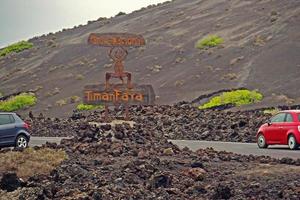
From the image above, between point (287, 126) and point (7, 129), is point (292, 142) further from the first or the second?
point (7, 129)

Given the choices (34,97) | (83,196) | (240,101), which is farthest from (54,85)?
(83,196)

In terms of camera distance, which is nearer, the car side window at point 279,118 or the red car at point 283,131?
the red car at point 283,131

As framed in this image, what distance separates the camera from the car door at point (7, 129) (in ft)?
91.3

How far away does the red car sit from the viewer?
27.4 m

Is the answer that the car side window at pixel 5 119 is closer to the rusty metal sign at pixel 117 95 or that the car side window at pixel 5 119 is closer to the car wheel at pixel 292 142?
the car wheel at pixel 292 142

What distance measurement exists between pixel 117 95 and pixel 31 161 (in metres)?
21.8

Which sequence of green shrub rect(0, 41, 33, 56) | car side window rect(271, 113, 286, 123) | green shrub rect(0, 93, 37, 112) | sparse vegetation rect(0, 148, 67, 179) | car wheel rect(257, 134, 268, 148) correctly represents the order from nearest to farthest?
sparse vegetation rect(0, 148, 67, 179), car side window rect(271, 113, 286, 123), car wheel rect(257, 134, 268, 148), green shrub rect(0, 93, 37, 112), green shrub rect(0, 41, 33, 56)

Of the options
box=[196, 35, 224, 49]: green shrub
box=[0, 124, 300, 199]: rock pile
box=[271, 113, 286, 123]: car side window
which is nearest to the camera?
box=[0, 124, 300, 199]: rock pile

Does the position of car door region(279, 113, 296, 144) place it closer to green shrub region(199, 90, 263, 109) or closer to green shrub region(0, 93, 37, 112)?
green shrub region(199, 90, 263, 109)

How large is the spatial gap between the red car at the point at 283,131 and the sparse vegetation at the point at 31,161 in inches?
357

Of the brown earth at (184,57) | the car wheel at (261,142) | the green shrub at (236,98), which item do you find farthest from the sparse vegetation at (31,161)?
the green shrub at (236,98)

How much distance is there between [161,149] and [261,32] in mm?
49771

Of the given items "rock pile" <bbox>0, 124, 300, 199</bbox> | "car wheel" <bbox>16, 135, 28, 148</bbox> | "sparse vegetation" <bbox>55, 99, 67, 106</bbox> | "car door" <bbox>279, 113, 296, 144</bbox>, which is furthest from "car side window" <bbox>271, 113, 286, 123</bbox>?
"sparse vegetation" <bbox>55, 99, 67, 106</bbox>

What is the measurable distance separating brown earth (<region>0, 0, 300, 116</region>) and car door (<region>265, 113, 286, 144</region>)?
2173cm
